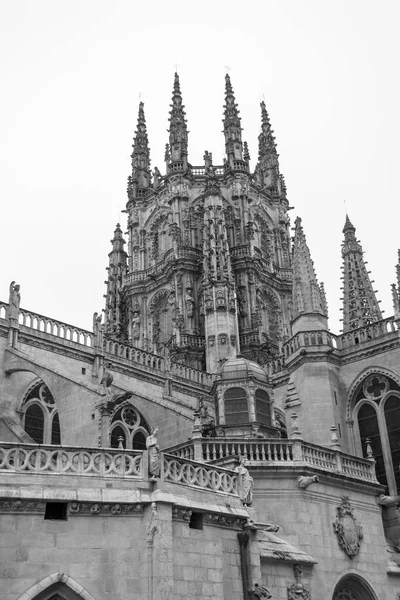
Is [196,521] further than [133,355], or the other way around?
[133,355]

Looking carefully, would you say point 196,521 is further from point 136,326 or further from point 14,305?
point 136,326

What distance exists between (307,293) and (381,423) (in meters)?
6.49

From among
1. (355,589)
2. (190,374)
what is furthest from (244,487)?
(190,374)

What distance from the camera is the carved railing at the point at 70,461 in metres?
13.5

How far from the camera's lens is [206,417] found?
94.4ft

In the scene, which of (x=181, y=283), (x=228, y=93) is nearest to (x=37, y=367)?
(x=181, y=283)

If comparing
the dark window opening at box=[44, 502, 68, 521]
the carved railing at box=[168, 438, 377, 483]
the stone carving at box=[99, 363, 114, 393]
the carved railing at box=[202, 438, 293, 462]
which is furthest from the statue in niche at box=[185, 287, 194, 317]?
the dark window opening at box=[44, 502, 68, 521]

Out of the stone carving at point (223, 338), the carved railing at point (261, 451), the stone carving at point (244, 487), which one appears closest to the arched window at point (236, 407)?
the carved railing at point (261, 451)

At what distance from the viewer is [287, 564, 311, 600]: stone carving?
1820 cm

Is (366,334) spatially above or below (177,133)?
below

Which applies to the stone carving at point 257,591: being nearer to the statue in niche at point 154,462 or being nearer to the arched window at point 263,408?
the statue in niche at point 154,462

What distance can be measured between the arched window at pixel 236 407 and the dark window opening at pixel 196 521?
30.6ft

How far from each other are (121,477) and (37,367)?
44.4ft

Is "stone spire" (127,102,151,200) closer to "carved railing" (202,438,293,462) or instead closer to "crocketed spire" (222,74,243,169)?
"crocketed spire" (222,74,243,169)
